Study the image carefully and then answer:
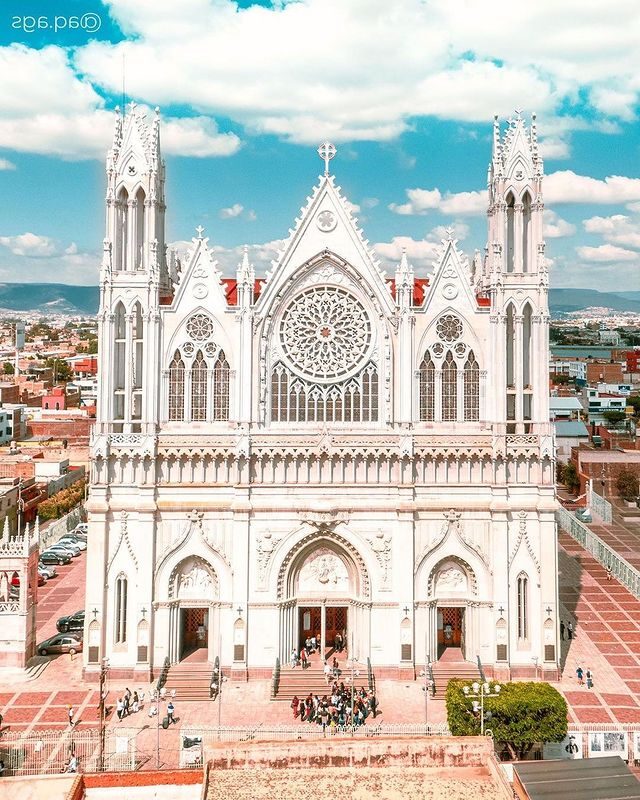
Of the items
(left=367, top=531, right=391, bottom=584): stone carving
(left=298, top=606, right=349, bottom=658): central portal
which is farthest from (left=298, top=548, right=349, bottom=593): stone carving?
(left=367, top=531, right=391, bottom=584): stone carving

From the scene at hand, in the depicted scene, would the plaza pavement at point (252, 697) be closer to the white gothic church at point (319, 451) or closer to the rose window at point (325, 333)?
the white gothic church at point (319, 451)

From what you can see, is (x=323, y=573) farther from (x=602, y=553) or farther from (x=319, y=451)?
(x=602, y=553)

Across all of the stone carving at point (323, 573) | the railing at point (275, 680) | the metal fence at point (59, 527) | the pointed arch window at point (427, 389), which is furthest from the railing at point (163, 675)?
the metal fence at point (59, 527)

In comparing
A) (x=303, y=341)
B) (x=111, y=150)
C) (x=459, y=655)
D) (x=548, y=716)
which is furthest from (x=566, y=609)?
(x=111, y=150)

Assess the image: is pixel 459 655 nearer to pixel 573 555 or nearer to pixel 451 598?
pixel 451 598

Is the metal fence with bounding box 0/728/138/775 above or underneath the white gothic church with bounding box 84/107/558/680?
underneath

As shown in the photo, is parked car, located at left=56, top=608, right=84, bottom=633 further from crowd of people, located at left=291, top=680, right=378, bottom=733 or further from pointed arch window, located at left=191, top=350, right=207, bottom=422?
crowd of people, located at left=291, top=680, right=378, bottom=733
